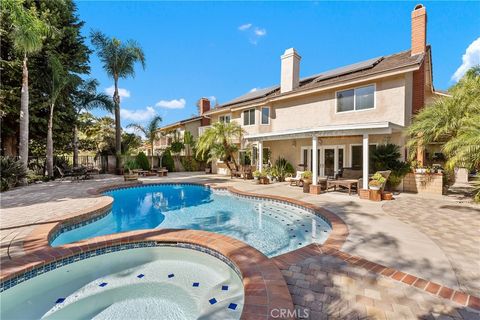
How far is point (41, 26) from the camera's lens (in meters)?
12.3

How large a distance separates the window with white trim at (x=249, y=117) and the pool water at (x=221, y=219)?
9028 mm

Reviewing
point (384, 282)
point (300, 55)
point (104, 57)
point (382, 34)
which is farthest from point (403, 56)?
point (104, 57)

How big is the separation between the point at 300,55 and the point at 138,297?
775 inches

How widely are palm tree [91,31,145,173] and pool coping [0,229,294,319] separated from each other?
59.5 ft

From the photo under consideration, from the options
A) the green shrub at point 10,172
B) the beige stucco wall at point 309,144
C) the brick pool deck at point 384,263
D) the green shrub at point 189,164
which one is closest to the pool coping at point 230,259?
the brick pool deck at point 384,263

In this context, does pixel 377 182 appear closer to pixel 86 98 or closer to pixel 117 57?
pixel 117 57

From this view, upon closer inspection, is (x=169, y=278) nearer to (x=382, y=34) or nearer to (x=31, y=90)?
(x=31, y=90)

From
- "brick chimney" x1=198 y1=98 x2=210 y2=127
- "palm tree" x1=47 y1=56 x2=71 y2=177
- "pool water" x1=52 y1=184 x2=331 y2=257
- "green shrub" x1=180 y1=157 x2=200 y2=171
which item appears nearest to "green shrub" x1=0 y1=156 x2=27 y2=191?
"palm tree" x1=47 y1=56 x2=71 y2=177

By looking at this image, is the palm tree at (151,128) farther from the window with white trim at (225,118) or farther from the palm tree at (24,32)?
the palm tree at (24,32)

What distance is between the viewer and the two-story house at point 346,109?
1191 centimetres

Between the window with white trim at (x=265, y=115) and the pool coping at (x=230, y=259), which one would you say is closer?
the pool coping at (x=230, y=259)

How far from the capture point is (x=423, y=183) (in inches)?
450

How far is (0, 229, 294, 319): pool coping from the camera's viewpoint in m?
2.98

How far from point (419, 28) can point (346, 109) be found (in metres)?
5.82
